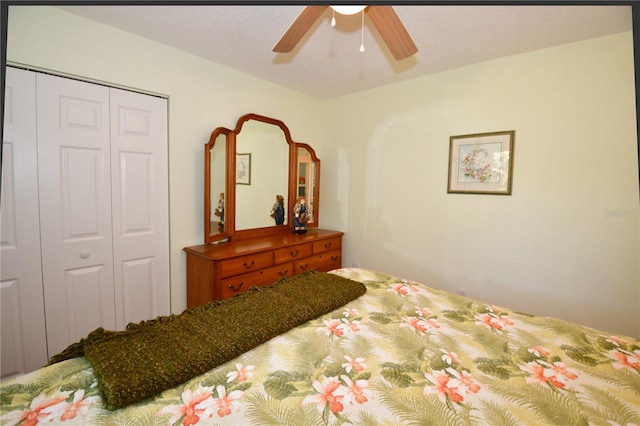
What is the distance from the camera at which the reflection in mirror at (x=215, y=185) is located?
7.96 ft

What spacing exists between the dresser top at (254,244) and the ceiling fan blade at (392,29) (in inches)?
68.4

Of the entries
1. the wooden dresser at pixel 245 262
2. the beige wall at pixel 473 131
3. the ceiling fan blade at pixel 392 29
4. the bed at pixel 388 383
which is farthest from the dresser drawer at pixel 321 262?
the ceiling fan blade at pixel 392 29

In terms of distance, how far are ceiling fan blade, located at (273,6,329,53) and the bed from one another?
4.50 feet

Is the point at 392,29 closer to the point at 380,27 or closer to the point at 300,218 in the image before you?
the point at 380,27

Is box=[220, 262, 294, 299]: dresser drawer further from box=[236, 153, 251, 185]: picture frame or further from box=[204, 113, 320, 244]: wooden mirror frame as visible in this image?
box=[236, 153, 251, 185]: picture frame

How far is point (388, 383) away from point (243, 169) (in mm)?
2236

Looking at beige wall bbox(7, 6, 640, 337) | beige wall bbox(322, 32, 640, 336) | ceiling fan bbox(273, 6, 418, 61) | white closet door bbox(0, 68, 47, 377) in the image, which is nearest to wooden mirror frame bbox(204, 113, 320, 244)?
beige wall bbox(7, 6, 640, 337)

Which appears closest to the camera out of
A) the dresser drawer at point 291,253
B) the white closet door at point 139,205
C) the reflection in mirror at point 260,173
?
the white closet door at point 139,205

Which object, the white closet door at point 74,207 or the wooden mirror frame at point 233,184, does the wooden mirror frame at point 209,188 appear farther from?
the white closet door at point 74,207

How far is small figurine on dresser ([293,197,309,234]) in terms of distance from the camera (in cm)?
314

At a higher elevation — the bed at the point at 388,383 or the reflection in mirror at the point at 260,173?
the reflection in mirror at the point at 260,173

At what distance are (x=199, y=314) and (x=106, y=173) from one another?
1.41 m

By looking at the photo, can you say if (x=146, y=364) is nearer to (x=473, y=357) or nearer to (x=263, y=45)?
(x=473, y=357)

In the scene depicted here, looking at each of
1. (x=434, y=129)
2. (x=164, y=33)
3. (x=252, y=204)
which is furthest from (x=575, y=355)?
(x=164, y=33)
